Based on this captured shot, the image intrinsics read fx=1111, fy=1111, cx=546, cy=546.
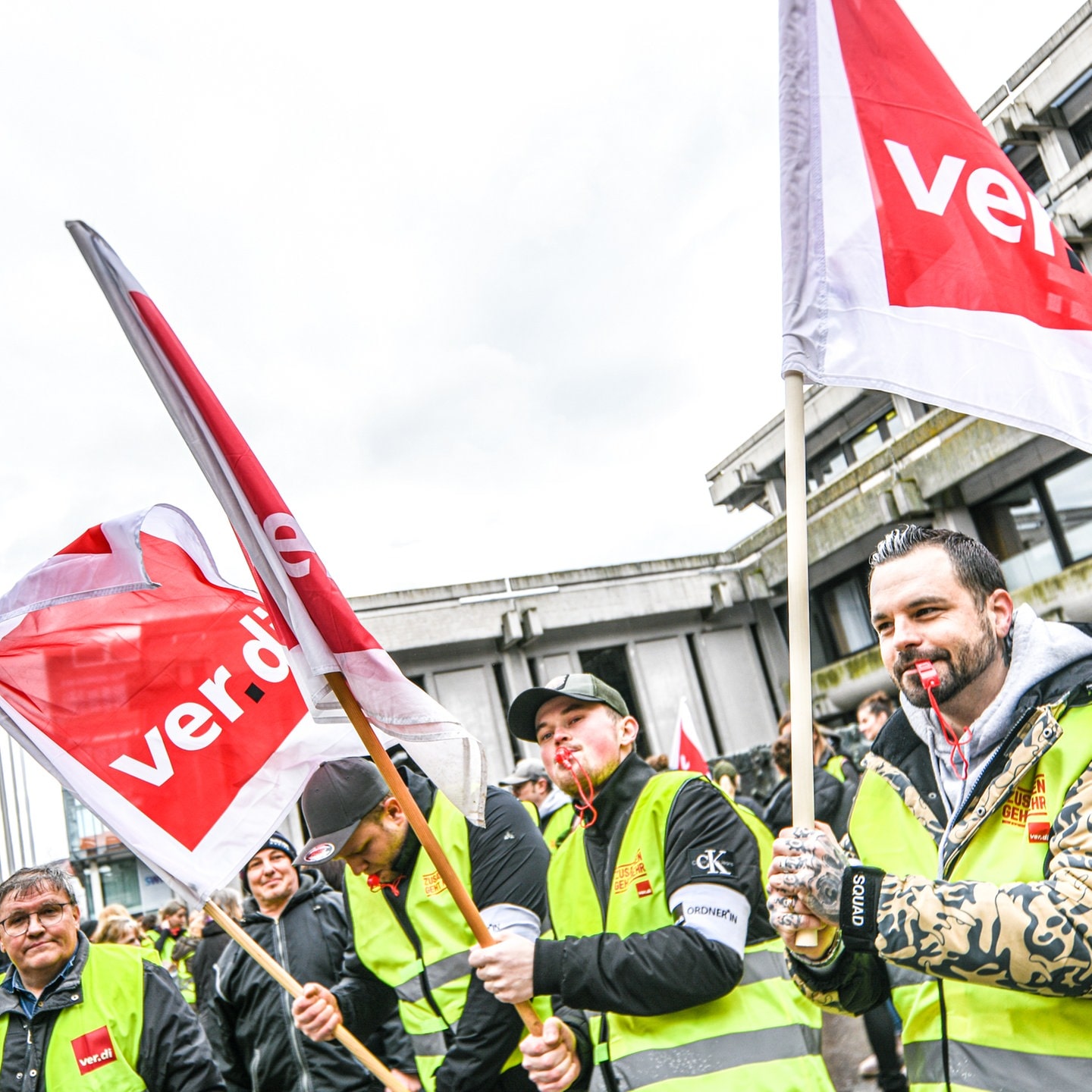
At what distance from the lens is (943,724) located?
97.3 inches

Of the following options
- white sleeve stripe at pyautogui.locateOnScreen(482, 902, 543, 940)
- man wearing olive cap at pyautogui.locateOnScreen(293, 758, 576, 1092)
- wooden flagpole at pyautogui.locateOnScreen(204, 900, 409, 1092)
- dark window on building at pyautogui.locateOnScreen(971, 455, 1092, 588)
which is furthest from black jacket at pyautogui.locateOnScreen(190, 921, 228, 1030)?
dark window on building at pyautogui.locateOnScreen(971, 455, 1092, 588)

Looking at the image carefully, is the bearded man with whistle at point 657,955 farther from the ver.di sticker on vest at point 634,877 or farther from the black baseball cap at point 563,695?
the black baseball cap at point 563,695

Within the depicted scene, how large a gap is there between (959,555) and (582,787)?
1395 millimetres

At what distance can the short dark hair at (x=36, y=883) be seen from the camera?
4504mm

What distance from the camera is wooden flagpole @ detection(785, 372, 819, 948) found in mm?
2383

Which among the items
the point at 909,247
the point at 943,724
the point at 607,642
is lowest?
the point at 943,724

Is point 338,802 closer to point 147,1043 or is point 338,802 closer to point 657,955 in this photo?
point 147,1043

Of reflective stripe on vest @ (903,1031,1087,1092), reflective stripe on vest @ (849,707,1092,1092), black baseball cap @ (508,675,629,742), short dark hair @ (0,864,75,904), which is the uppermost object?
black baseball cap @ (508,675,629,742)

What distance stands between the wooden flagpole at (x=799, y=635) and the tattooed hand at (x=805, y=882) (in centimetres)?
4

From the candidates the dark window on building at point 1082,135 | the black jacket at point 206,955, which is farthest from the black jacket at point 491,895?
the dark window on building at point 1082,135

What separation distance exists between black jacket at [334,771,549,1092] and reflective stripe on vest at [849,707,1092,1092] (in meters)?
1.50

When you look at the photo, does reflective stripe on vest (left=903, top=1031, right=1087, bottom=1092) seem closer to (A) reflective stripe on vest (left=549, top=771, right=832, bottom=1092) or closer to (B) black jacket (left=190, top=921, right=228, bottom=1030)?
(A) reflective stripe on vest (left=549, top=771, right=832, bottom=1092)

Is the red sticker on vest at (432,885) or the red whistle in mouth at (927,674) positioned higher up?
the red whistle in mouth at (927,674)

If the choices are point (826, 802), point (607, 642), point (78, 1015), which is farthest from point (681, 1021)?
point (607, 642)
